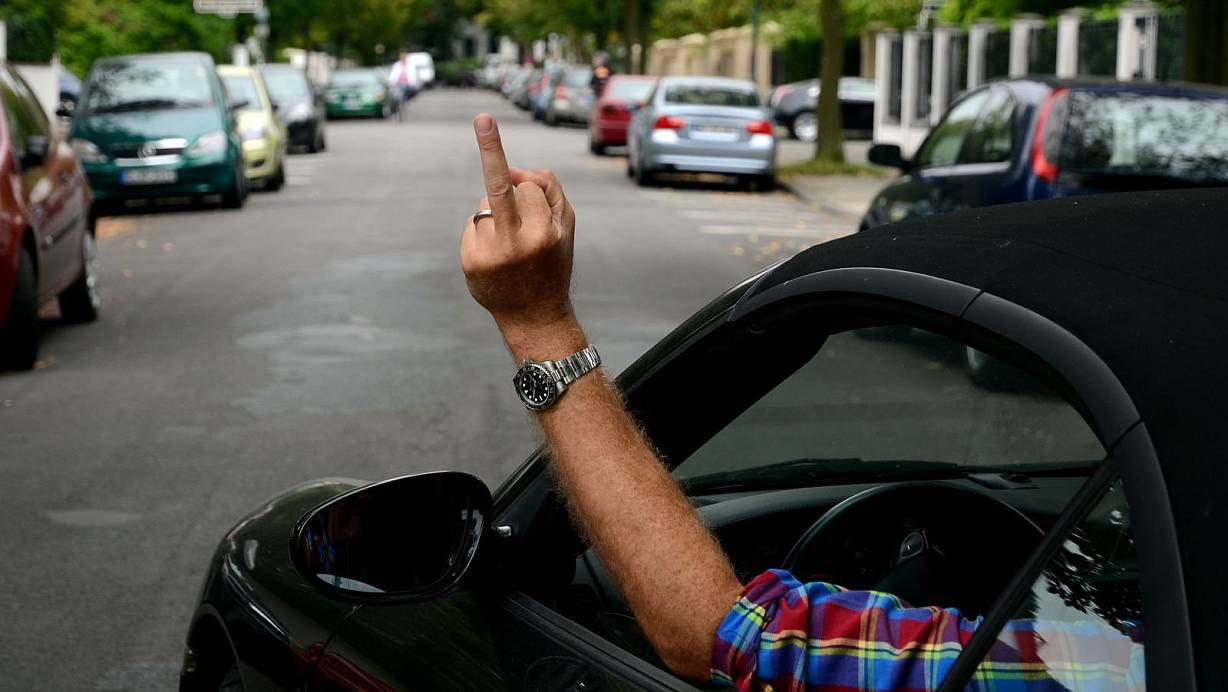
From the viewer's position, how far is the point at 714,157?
24.2 metres

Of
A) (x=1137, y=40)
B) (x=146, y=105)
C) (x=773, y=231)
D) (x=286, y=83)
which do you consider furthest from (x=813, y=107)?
(x=146, y=105)

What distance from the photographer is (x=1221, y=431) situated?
1403 millimetres

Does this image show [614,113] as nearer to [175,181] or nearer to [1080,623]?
[175,181]

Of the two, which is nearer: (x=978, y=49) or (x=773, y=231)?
(x=773, y=231)

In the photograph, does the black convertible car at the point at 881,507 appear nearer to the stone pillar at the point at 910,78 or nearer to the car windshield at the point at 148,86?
the car windshield at the point at 148,86

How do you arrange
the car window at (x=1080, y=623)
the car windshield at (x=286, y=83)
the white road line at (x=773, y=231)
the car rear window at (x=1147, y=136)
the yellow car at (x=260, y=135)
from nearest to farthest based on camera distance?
1. the car window at (x=1080, y=623)
2. the car rear window at (x=1147, y=136)
3. the white road line at (x=773, y=231)
4. the yellow car at (x=260, y=135)
5. the car windshield at (x=286, y=83)

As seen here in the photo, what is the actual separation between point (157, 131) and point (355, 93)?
30.2 meters

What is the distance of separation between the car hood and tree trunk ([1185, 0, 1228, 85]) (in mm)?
10322

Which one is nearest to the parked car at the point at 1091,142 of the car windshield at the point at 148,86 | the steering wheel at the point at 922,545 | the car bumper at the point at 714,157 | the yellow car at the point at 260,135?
the steering wheel at the point at 922,545

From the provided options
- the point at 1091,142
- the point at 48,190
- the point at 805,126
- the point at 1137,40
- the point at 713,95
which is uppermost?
the point at 1091,142

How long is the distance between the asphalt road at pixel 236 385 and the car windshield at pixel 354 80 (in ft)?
96.5

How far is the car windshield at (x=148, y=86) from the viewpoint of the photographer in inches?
792

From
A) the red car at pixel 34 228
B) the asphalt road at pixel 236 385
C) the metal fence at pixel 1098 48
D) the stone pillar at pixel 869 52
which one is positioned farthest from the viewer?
the stone pillar at pixel 869 52

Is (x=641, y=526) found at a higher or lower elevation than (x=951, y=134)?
higher
